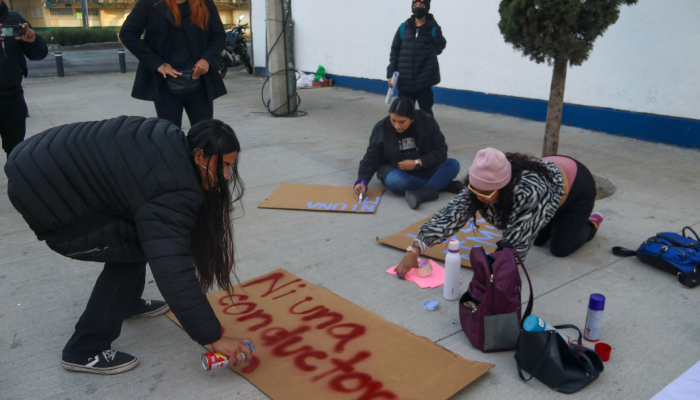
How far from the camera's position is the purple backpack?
230 cm

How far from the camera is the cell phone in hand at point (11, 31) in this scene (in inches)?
149

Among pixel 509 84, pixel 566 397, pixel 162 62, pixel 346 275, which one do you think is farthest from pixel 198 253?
pixel 509 84

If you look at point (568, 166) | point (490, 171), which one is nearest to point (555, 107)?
point (568, 166)

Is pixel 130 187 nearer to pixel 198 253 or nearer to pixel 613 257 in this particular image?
pixel 198 253

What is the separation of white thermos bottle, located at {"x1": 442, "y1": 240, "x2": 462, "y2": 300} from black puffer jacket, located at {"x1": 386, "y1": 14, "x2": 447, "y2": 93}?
317 cm

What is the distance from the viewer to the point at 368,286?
10.0ft

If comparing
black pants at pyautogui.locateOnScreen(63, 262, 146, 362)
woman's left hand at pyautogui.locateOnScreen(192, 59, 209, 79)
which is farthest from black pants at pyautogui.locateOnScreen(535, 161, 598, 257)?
woman's left hand at pyautogui.locateOnScreen(192, 59, 209, 79)

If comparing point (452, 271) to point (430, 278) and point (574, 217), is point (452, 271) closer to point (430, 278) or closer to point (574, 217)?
point (430, 278)

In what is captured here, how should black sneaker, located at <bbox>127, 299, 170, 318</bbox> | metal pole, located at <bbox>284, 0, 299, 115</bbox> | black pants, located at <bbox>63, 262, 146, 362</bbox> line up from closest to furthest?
black pants, located at <bbox>63, 262, 146, 362</bbox>
black sneaker, located at <bbox>127, 299, 170, 318</bbox>
metal pole, located at <bbox>284, 0, 299, 115</bbox>

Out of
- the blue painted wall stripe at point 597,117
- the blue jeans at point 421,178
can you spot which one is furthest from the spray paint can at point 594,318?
the blue painted wall stripe at point 597,117

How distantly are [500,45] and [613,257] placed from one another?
499 centimetres

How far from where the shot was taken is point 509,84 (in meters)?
7.70

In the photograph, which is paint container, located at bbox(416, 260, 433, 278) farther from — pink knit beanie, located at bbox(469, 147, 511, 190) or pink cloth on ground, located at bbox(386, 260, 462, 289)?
pink knit beanie, located at bbox(469, 147, 511, 190)

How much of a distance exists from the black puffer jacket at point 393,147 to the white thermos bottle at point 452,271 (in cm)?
162
